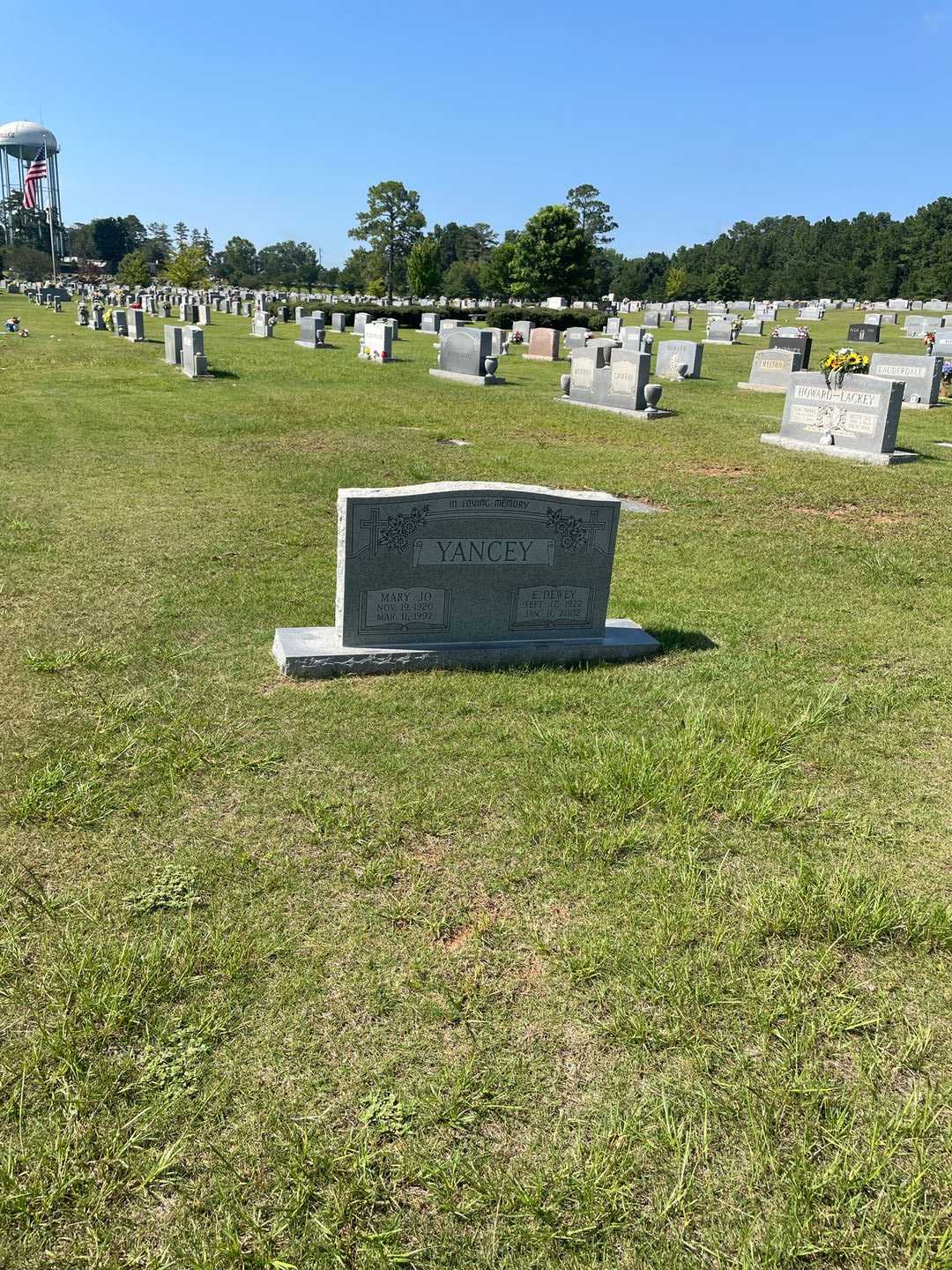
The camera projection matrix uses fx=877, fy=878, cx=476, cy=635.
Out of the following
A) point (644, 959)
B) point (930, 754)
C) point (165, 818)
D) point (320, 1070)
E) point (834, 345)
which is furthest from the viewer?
point (834, 345)

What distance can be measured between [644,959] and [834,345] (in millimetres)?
39044

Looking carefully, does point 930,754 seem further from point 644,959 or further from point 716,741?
point 644,959

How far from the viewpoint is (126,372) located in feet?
70.8

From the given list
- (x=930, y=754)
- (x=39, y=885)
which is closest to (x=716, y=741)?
(x=930, y=754)

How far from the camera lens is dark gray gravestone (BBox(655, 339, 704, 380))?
2503cm

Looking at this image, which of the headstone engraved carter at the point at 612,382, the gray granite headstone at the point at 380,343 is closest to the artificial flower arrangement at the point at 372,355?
the gray granite headstone at the point at 380,343

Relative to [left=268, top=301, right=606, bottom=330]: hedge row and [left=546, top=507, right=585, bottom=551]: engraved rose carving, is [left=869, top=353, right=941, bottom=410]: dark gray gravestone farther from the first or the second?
[left=268, top=301, right=606, bottom=330]: hedge row

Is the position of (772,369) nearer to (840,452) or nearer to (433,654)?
(840,452)

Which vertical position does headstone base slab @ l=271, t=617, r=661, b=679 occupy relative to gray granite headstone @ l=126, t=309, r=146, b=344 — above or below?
below

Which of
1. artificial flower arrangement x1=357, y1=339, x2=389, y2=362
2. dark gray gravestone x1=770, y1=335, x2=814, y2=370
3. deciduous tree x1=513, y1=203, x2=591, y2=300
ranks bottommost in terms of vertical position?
artificial flower arrangement x1=357, y1=339, x2=389, y2=362

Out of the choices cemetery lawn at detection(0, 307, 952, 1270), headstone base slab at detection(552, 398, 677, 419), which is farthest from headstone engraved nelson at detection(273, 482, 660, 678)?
headstone base slab at detection(552, 398, 677, 419)

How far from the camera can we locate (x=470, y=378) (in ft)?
75.2

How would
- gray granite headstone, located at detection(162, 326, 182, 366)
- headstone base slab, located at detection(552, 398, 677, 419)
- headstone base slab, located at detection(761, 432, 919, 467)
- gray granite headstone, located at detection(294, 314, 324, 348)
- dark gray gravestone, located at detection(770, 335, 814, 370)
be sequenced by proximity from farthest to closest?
gray granite headstone, located at detection(294, 314, 324, 348) < dark gray gravestone, located at detection(770, 335, 814, 370) < gray granite headstone, located at detection(162, 326, 182, 366) < headstone base slab, located at detection(552, 398, 677, 419) < headstone base slab, located at detection(761, 432, 919, 467)

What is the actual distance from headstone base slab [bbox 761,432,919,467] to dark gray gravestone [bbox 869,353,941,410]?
650cm
